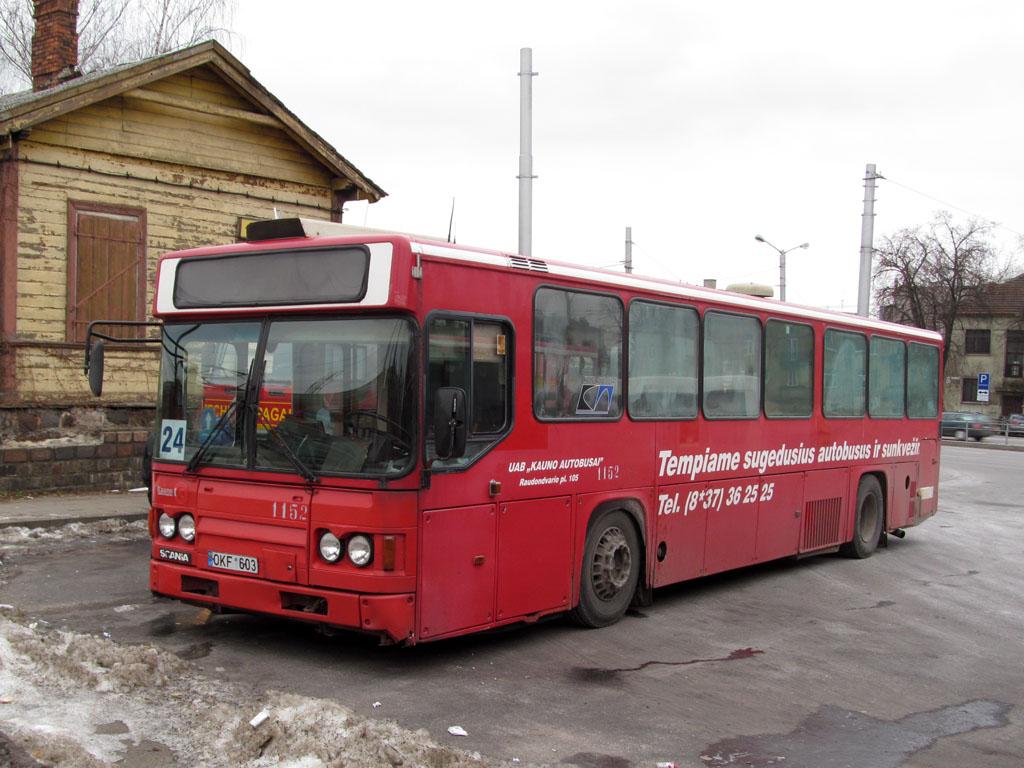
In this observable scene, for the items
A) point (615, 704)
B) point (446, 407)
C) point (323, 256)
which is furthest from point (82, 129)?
point (615, 704)

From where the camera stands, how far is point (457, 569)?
6793 mm

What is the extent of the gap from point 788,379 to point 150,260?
10819 mm

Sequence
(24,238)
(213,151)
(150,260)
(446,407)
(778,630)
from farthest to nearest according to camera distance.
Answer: (213,151)
(150,260)
(24,238)
(778,630)
(446,407)

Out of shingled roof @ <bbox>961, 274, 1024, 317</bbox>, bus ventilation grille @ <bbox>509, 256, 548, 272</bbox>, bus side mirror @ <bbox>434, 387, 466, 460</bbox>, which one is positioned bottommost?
bus side mirror @ <bbox>434, 387, 466, 460</bbox>

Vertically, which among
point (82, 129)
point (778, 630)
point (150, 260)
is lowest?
point (778, 630)

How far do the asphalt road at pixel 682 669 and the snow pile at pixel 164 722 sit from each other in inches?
14.5

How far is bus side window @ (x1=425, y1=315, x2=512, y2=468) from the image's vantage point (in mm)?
6695

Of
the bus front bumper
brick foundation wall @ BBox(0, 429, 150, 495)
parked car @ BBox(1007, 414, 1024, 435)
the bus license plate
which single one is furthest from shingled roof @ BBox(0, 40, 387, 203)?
parked car @ BBox(1007, 414, 1024, 435)

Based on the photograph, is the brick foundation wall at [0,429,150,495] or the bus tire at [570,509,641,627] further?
the brick foundation wall at [0,429,150,495]

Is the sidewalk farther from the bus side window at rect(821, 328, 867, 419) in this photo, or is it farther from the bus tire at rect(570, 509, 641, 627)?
the bus side window at rect(821, 328, 867, 419)

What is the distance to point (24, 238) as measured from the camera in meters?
15.6

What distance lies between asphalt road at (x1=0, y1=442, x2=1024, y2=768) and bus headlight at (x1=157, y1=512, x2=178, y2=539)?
74 centimetres

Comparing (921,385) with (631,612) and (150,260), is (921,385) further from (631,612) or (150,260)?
(150,260)

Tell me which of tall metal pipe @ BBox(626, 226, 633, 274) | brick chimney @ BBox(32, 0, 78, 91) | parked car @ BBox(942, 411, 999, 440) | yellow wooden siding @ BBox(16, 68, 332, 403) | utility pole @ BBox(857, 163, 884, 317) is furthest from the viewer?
parked car @ BBox(942, 411, 999, 440)
